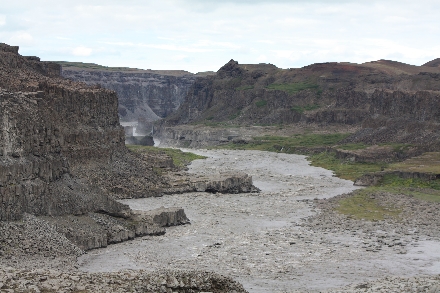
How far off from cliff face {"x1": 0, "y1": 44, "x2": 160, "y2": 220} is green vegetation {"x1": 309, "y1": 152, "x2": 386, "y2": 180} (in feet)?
134

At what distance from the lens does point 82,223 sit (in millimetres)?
66562

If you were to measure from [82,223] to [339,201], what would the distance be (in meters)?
40.1

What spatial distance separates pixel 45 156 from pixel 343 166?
8255cm

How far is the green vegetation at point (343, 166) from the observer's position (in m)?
130

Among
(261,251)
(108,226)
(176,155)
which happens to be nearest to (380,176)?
(261,251)

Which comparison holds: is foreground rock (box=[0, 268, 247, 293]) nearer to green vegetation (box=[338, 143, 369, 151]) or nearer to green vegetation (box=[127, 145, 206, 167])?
green vegetation (box=[127, 145, 206, 167])

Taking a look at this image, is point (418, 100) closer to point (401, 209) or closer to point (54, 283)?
point (401, 209)

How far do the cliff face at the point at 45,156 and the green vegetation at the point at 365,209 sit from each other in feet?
85.7

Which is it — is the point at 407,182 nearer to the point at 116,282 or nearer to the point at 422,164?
the point at 422,164

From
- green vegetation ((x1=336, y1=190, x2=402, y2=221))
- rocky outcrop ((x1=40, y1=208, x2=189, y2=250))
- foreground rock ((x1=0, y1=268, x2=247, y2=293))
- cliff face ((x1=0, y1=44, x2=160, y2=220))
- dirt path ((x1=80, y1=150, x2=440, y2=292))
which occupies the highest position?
cliff face ((x1=0, y1=44, x2=160, y2=220))

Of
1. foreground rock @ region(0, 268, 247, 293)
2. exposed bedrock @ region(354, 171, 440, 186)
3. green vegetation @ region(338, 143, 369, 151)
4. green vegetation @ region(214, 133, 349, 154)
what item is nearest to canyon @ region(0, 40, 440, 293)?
foreground rock @ region(0, 268, 247, 293)

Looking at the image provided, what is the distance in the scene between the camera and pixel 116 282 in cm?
4362

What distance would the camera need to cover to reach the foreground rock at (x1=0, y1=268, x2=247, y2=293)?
4109 cm

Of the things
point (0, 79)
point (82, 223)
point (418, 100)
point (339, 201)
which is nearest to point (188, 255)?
point (82, 223)
